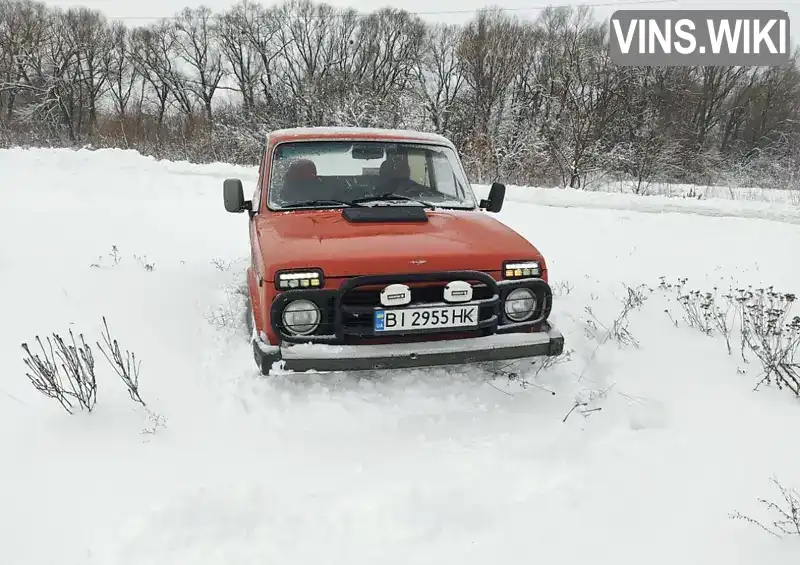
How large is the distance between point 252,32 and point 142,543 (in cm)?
4524

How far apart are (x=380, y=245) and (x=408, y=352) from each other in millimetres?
651

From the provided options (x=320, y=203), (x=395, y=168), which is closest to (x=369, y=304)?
(x=320, y=203)

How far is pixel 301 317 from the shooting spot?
120 inches

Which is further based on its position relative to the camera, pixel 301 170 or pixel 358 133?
pixel 358 133

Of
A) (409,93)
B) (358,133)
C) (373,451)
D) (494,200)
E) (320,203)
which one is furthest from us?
(409,93)

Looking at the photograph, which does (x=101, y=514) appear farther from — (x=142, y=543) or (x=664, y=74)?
(x=664, y=74)

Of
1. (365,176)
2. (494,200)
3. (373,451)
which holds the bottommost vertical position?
(373,451)

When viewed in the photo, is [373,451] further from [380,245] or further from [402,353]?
[380,245]

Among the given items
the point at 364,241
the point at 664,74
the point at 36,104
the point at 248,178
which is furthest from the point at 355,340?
the point at 36,104

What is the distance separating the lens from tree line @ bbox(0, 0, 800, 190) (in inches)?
701

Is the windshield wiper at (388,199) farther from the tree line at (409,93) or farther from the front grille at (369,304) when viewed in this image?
the tree line at (409,93)

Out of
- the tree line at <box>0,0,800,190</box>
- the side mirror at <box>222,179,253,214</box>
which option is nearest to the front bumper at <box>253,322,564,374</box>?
the side mirror at <box>222,179,253,214</box>

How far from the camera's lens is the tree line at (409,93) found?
58.4 feet

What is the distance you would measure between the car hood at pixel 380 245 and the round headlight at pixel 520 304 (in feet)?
0.69
